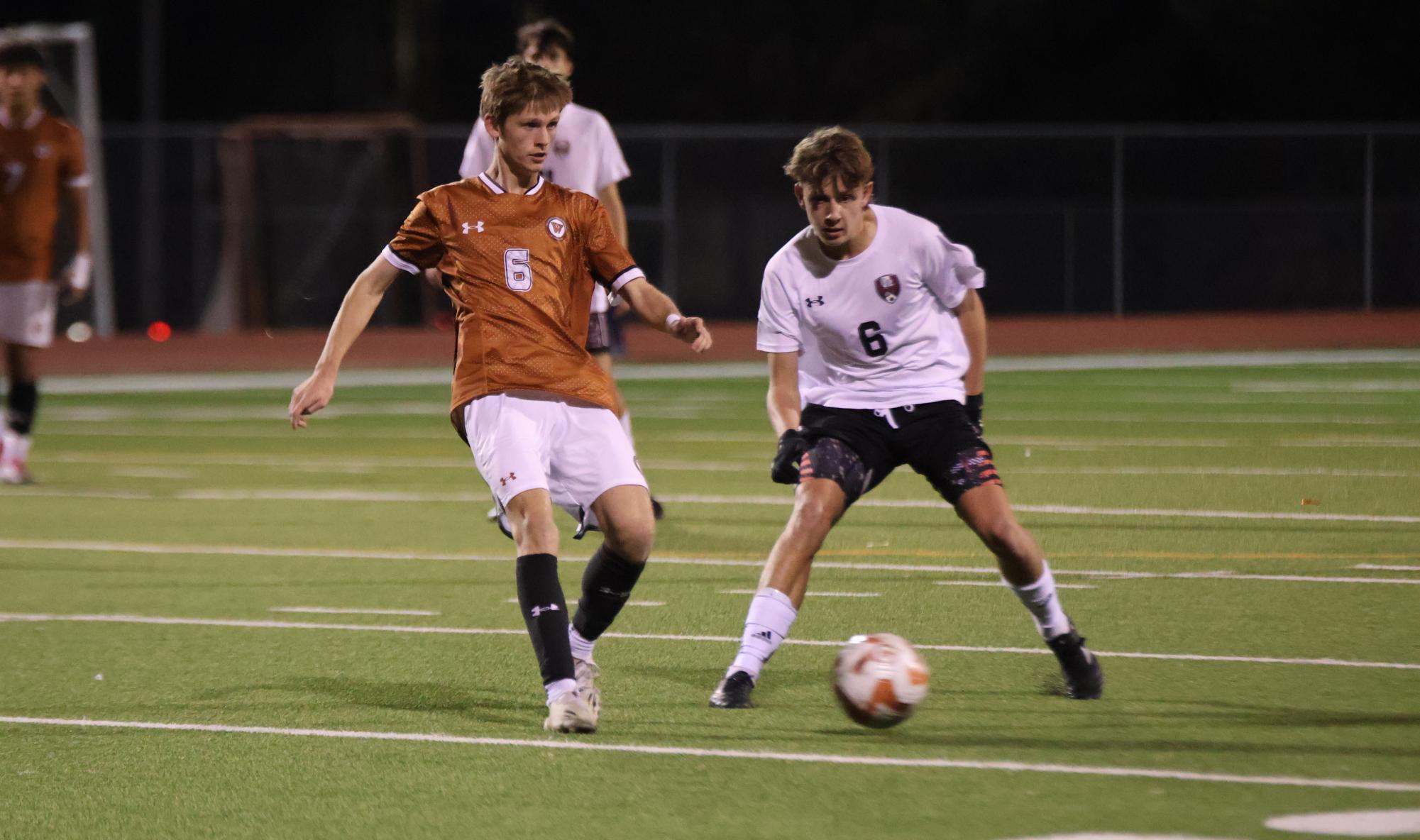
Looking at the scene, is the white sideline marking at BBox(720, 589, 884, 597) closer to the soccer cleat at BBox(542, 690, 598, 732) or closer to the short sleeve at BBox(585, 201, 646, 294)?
the short sleeve at BBox(585, 201, 646, 294)

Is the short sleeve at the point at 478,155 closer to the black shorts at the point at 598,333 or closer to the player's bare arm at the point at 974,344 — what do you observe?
the black shorts at the point at 598,333

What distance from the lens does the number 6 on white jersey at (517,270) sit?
6297 millimetres

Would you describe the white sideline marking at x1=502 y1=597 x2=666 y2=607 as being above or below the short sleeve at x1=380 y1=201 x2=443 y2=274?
below

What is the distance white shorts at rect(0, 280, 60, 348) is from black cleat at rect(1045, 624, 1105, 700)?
8413 mm

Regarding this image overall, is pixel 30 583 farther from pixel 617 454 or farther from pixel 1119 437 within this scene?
pixel 1119 437

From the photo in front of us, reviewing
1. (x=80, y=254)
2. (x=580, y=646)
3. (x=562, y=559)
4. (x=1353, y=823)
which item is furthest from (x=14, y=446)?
(x=1353, y=823)

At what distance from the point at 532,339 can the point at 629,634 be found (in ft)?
5.87

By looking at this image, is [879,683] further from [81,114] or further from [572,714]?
[81,114]

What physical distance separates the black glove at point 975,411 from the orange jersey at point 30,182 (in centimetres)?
810

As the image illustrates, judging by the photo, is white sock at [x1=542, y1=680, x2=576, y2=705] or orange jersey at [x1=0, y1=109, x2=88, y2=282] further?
orange jersey at [x1=0, y1=109, x2=88, y2=282]

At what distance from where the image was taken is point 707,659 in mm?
7203

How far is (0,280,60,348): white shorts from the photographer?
13.1 m

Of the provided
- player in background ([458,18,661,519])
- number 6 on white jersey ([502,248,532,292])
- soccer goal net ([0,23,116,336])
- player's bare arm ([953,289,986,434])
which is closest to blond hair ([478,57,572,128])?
number 6 on white jersey ([502,248,532,292])

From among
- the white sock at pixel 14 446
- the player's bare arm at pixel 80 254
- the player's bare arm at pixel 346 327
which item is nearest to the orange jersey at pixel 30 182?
the player's bare arm at pixel 80 254
